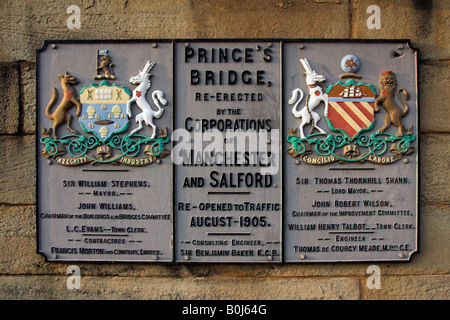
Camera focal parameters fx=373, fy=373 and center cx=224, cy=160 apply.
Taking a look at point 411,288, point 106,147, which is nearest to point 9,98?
point 106,147

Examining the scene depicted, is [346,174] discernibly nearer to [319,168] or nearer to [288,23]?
[319,168]

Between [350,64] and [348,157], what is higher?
[350,64]

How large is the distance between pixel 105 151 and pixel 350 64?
2724mm

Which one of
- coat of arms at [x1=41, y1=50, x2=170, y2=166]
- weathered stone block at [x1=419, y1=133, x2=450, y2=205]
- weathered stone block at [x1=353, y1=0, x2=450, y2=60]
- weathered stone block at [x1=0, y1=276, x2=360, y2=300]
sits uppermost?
weathered stone block at [x1=353, y1=0, x2=450, y2=60]

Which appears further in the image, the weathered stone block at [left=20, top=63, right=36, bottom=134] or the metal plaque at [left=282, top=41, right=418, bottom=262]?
the weathered stone block at [left=20, top=63, right=36, bottom=134]

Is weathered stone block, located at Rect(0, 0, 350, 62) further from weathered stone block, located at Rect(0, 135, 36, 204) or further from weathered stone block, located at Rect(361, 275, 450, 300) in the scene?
weathered stone block, located at Rect(361, 275, 450, 300)

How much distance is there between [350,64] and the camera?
3.90 meters

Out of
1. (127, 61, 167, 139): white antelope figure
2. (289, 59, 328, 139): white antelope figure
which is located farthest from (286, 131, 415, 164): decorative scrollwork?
(127, 61, 167, 139): white antelope figure

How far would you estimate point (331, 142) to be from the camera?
3.92m

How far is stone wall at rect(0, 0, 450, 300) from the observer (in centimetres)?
399

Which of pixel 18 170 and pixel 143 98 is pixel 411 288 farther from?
pixel 18 170

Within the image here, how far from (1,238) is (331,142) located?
3.71 m

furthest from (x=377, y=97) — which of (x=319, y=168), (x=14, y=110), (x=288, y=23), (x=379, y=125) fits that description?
(x=14, y=110)

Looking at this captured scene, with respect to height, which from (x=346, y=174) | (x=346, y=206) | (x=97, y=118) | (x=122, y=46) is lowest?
(x=346, y=206)
